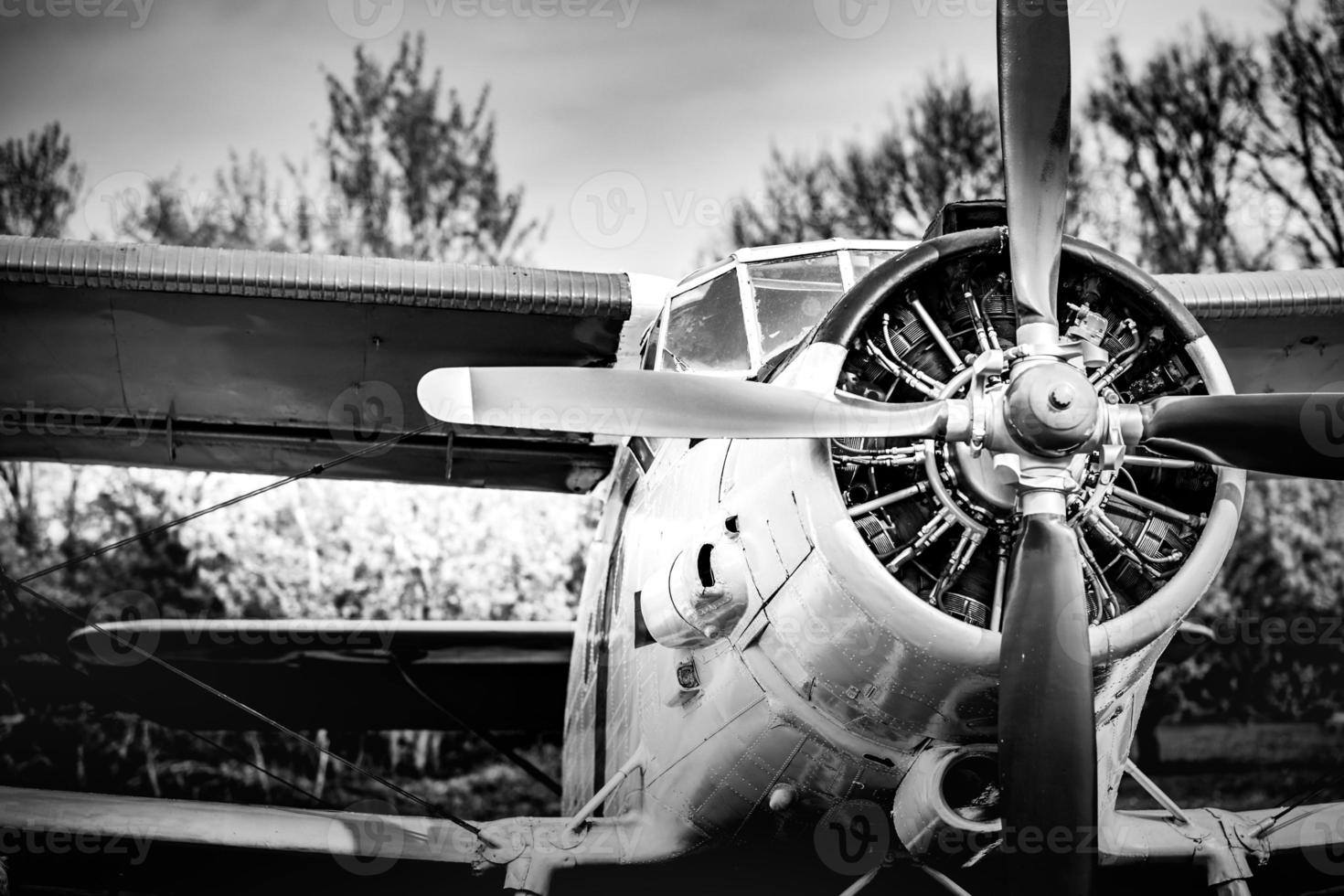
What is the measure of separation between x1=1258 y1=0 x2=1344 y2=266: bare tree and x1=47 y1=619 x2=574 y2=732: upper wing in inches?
657

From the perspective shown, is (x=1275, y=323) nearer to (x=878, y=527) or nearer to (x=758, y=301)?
(x=758, y=301)

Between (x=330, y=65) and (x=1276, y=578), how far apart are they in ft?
63.3

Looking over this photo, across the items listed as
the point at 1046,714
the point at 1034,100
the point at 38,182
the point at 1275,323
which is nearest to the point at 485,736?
the point at 1046,714

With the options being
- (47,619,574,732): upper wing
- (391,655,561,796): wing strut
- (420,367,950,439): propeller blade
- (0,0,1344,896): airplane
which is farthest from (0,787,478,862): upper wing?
(47,619,574,732): upper wing

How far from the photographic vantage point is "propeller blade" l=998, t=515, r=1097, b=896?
3.45 meters

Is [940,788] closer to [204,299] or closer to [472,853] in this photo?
[472,853]

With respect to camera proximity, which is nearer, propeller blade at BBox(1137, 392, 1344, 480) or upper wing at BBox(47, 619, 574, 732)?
propeller blade at BBox(1137, 392, 1344, 480)

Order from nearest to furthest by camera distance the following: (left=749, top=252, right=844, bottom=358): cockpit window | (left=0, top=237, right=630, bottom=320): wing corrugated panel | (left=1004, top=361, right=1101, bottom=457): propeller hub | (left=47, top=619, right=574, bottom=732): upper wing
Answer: (left=1004, top=361, right=1101, bottom=457): propeller hub < (left=749, top=252, right=844, bottom=358): cockpit window < (left=0, top=237, right=630, bottom=320): wing corrugated panel < (left=47, top=619, right=574, bottom=732): upper wing

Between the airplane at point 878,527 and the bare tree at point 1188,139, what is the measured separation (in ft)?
51.9

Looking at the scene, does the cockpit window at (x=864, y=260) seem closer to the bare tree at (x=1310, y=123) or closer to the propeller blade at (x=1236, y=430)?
the propeller blade at (x=1236, y=430)

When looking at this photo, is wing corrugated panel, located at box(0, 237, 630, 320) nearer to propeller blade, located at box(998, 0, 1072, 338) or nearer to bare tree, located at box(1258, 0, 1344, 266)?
propeller blade, located at box(998, 0, 1072, 338)

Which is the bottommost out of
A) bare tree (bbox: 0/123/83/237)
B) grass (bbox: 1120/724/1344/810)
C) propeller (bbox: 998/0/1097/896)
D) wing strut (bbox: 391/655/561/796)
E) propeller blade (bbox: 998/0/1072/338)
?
grass (bbox: 1120/724/1344/810)

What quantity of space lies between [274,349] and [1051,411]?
15.3 ft

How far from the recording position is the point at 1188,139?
2184cm
